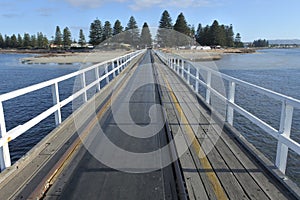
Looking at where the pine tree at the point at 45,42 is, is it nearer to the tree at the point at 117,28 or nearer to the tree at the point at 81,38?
the tree at the point at 81,38

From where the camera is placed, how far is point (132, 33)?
123250 millimetres

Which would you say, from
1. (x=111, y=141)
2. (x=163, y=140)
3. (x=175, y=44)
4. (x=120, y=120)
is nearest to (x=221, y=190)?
(x=163, y=140)

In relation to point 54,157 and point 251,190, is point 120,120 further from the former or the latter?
point 251,190

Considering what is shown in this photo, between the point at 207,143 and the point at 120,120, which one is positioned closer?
the point at 207,143

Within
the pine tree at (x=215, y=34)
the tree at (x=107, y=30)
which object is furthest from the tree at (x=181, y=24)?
the tree at (x=107, y=30)

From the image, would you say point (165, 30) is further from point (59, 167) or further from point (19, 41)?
point (59, 167)

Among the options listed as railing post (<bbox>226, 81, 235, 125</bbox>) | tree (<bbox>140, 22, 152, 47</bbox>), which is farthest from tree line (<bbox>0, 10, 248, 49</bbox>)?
railing post (<bbox>226, 81, 235, 125</bbox>)

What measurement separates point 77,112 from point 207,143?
12.6 ft

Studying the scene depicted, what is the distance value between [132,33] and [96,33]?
16024 millimetres

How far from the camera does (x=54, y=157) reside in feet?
15.3

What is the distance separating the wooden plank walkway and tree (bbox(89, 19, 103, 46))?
120954 mm

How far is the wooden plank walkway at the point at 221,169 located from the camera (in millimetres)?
3520

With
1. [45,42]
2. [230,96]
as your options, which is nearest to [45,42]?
[45,42]

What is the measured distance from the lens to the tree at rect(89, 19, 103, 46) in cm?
12169
